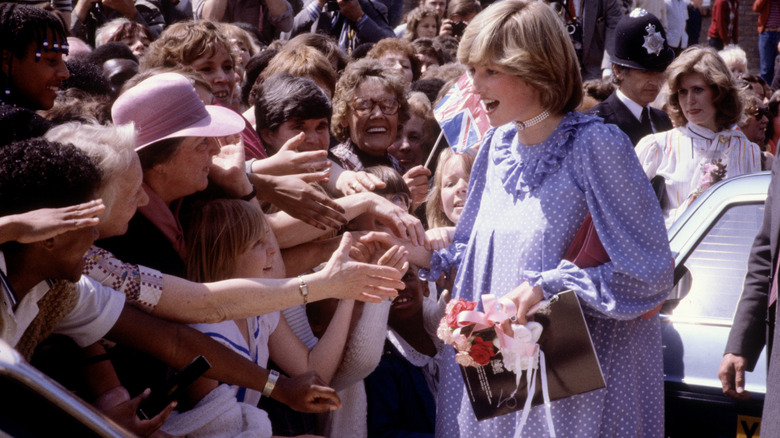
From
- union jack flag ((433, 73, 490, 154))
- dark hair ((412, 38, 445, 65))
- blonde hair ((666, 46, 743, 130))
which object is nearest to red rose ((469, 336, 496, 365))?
union jack flag ((433, 73, 490, 154))

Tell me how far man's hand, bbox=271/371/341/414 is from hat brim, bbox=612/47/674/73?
156 inches

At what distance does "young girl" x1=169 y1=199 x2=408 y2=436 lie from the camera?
2.70m

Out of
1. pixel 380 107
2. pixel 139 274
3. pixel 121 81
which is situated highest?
pixel 139 274

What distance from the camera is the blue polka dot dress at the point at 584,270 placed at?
2.69 metres

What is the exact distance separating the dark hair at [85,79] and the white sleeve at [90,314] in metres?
1.77

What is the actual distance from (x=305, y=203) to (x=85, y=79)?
4.85 ft

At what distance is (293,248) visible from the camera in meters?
3.57

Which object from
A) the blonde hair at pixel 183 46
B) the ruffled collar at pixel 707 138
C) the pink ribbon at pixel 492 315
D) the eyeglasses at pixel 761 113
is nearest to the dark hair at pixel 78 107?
the blonde hair at pixel 183 46

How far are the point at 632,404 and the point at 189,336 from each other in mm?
1405

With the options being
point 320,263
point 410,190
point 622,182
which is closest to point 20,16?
point 320,263

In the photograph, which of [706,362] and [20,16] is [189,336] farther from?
[706,362]

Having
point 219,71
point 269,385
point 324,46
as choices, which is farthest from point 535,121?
point 324,46

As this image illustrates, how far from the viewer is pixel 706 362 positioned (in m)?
3.54

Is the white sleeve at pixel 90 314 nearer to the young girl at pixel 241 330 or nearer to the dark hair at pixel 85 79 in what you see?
the young girl at pixel 241 330
